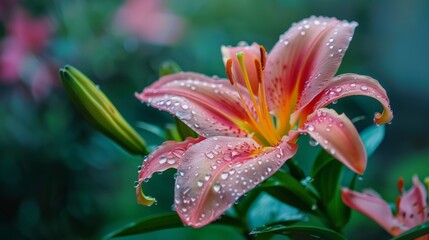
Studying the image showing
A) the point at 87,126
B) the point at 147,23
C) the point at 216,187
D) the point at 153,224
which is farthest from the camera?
the point at 147,23

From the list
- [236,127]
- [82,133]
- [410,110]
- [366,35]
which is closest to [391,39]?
[366,35]

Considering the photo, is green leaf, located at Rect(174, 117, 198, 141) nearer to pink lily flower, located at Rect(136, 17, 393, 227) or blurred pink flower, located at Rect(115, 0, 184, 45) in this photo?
pink lily flower, located at Rect(136, 17, 393, 227)

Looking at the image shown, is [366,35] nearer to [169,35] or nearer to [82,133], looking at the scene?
[169,35]

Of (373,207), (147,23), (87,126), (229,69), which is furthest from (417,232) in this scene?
(147,23)

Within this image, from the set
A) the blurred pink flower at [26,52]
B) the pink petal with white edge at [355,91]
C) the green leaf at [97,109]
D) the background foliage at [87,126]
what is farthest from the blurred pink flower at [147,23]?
the pink petal with white edge at [355,91]

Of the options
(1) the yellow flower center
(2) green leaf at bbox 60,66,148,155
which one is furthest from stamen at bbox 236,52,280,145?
(2) green leaf at bbox 60,66,148,155

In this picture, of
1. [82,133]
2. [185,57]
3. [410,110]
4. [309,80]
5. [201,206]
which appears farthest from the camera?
[410,110]

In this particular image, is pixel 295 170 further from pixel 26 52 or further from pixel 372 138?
pixel 26 52
